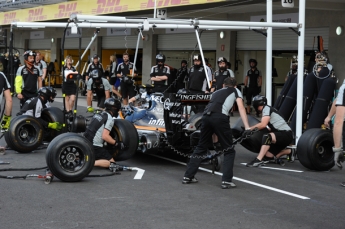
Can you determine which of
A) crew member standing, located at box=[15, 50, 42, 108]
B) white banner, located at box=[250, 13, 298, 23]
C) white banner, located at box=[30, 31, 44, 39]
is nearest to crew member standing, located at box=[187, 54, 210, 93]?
crew member standing, located at box=[15, 50, 42, 108]

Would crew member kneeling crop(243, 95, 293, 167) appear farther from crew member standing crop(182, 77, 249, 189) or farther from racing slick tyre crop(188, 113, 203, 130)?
crew member standing crop(182, 77, 249, 189)

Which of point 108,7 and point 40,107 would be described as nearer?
point 40,107

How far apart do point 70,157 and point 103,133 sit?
→ 1119 millimetres

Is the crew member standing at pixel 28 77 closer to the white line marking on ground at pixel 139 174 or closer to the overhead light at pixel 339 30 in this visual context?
the white line marking on ground at pixel 139 174

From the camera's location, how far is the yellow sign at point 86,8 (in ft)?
62.0

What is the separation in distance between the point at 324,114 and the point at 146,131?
174 inches

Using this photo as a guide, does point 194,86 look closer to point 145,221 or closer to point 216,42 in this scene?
point 216,42

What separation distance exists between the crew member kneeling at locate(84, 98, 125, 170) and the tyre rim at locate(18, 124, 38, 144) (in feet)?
7.14

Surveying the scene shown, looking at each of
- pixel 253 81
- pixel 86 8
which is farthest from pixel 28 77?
pixel 86 8

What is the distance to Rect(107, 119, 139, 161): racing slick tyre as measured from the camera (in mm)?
10609

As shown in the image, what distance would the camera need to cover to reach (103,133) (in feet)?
33.6

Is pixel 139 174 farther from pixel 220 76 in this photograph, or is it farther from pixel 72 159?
pixel 220 76

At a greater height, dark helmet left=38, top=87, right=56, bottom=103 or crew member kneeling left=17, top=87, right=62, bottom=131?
dark helmet left=38, top=87, right=56, bottom=103

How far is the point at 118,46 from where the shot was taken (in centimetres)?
3019
